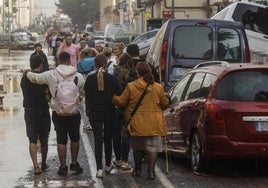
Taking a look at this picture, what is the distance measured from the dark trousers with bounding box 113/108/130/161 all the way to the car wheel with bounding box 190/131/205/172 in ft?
3.11

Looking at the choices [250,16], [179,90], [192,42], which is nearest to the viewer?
[179,90]

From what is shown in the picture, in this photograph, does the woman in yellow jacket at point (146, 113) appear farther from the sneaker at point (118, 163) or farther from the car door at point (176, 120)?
the car door at point (176, 120)

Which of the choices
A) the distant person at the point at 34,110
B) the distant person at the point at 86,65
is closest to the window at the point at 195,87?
the distant person at the point at 34,110

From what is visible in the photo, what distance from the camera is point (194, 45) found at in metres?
15.1

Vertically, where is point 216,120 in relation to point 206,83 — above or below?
below

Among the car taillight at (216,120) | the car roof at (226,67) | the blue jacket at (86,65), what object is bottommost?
the car taillight at (216,120)

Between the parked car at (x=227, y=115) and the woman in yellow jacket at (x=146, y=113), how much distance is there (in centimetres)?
58

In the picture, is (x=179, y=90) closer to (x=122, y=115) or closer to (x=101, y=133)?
(x=122, y=115)

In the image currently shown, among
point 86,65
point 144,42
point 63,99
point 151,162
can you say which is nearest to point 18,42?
point 144,42

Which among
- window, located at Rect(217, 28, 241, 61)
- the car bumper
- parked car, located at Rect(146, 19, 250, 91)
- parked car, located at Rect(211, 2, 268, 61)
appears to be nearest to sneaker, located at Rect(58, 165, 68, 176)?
the car bumper

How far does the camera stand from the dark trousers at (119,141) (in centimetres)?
1088

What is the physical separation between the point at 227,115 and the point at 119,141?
1.91 m

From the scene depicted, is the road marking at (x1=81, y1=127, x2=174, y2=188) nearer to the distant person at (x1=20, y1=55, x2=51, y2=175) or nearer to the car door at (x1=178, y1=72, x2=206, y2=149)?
the car door at (x1=178, y1=72, x2=206, y2=149)

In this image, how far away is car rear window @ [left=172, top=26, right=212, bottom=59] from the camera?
49.1 ft
